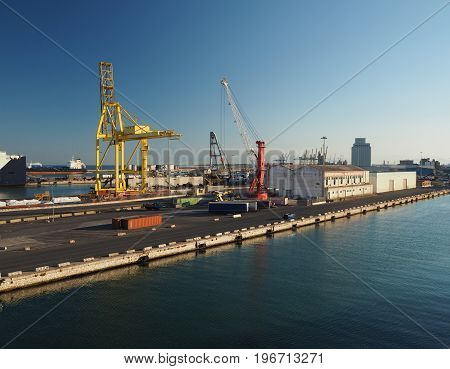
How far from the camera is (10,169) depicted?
196625mm

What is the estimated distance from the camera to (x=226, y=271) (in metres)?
39.6

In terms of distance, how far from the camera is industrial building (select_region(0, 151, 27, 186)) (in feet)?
638

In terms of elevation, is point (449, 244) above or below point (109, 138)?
below

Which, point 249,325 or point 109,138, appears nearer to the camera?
point 249,325

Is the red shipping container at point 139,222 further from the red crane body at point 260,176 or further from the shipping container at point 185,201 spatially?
the red crane body at point 260,176

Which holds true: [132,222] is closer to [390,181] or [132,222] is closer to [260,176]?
[260,176]

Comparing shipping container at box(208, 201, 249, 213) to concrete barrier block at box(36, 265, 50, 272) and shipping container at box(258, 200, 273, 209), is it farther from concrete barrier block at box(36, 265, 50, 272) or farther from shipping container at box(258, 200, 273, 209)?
concrete barrier block at box(36, 265, 50, 272)

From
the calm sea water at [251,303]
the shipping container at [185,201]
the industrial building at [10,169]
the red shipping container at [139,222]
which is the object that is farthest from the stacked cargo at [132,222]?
the industrial building at [10,169]

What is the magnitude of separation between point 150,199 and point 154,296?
71.6 metres

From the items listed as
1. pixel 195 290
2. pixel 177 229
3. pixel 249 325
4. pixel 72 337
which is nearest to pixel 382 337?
pixel 249 325

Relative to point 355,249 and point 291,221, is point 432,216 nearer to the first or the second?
point 291,221

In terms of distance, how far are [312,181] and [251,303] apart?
241ft

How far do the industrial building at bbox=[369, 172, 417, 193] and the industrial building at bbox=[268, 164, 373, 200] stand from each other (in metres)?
19.9

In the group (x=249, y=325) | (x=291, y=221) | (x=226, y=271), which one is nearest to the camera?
(x=249, y=325)
